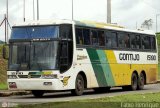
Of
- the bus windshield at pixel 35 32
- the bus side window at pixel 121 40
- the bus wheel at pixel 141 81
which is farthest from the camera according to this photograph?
the bus wheel at pixel 141 81

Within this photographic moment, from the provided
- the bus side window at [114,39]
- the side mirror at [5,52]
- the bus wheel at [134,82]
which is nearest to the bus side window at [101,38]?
the bus side window at [114,39]

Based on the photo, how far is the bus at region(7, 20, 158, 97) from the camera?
79.0ft

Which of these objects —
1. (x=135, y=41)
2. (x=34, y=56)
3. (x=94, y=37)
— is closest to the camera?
(x=34, y=56)

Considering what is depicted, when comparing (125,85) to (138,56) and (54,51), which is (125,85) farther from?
(54,51)

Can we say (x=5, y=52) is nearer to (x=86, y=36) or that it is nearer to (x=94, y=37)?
(x=86, y=36)

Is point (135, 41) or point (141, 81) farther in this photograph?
point (141, 81)

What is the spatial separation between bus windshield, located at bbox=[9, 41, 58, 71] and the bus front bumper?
528 mm

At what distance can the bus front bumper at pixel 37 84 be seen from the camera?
942 inches

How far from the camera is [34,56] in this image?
2427 centimetres

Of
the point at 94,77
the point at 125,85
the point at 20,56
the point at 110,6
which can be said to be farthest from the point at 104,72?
the point at 110,6

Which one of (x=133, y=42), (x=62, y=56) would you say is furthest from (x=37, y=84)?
(x=133, y=42)

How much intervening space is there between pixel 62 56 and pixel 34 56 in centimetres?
120

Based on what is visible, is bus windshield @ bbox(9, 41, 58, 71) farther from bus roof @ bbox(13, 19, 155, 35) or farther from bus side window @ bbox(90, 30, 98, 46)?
bus side window @ bbox(90, 30, 98, 46)

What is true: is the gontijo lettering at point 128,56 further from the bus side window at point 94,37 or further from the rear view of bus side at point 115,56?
the bus side window at point 94,37
